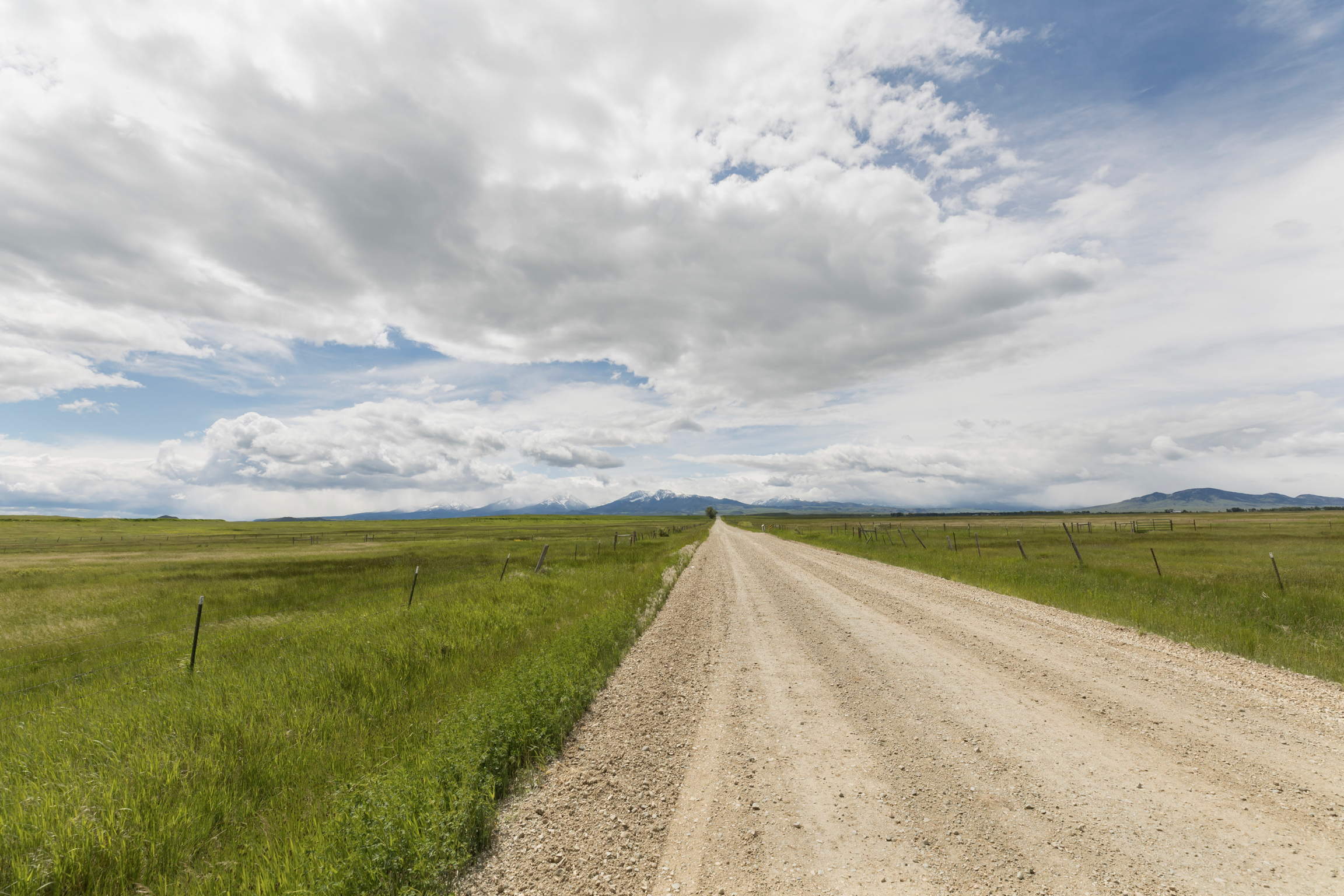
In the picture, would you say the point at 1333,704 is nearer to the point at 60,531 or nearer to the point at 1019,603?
the point at 1019,603

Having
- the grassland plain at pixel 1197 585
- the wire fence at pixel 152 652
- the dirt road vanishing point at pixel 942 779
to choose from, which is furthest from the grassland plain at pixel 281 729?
the grassland plain at pixel 1197 585

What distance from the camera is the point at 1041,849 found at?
4.79 metres

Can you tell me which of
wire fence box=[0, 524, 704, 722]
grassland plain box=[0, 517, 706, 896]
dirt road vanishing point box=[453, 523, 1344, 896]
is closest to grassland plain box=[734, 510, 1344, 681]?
dirt road vanishing point box=[453, 523, 1344, 896]

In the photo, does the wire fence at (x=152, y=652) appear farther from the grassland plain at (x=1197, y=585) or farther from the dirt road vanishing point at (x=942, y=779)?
the grassland plain at (x=1197, y=585)

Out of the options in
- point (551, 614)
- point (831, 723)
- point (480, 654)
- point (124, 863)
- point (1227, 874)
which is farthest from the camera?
point (551, 614)

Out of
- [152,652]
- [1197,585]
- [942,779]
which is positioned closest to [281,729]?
[942,779]

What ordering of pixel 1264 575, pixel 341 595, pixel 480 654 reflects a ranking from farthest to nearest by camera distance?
pixel 341 595 → pixel 1264 575 → pixel 480 654

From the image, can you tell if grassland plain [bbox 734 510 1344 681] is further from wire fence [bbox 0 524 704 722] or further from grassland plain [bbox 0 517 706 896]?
wire fence [bbox 0 524 704 722]

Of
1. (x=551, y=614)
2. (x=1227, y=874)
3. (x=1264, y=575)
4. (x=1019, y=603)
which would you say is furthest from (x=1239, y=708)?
(x=1264, y=575)

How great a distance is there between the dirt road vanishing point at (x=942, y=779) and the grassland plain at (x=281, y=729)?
0.86 meters

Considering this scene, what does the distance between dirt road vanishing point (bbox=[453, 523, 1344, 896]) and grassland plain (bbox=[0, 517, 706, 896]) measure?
86 centimetres

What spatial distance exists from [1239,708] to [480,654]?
1434 centimetres

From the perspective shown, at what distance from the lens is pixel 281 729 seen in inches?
309

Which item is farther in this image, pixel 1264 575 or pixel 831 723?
pixel 1264 575
